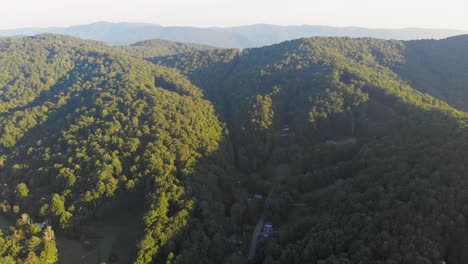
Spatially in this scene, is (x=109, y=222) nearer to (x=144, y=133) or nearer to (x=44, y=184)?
(x=44, y=184)

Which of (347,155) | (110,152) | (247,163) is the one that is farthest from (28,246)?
(347,155)

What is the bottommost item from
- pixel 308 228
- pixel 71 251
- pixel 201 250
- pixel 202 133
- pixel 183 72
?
pixel 71 251

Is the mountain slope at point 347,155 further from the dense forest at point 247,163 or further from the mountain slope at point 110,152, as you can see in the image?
the mountain slope at point 110,152

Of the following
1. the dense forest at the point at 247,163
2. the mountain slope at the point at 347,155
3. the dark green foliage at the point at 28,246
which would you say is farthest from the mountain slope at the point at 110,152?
the mountain slope at the point at 347,155

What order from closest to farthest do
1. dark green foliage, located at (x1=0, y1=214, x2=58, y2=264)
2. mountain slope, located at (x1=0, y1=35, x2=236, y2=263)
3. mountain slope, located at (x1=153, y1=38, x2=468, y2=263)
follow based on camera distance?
mountain slope, located at (x1=153, y1=38, x2=468, y2=263) → dark green foliage, located at (x1=0, y1=214, x2=58, y2=264) → mountain slope, located at (x1=0, y1=35, x2=236, y2=263)

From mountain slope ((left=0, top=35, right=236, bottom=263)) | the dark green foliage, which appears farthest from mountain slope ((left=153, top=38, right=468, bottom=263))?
the dark green foliage

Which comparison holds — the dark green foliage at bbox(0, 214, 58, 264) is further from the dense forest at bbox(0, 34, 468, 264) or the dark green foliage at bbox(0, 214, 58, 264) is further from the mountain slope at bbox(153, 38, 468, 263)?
the mountain slope at bbox(153, 38, 468, 263)

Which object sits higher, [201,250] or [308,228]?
[308,228]

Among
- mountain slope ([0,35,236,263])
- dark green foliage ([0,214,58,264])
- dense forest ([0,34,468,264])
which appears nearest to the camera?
dense forest ([0,34,468,264])

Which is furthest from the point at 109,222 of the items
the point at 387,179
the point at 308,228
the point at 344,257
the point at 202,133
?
the point at 387,179

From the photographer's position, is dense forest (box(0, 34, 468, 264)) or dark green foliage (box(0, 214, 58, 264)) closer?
dense forest (box(0, 34, 468, 264))
